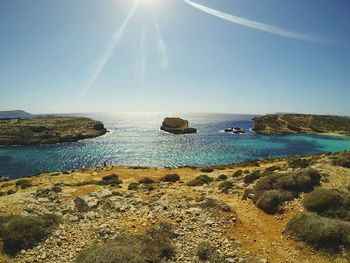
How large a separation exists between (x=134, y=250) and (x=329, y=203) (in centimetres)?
1340

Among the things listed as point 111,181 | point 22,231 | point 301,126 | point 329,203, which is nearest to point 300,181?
point 329,203

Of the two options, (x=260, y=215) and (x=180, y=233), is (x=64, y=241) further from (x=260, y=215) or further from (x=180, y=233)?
(x=260, y=215)

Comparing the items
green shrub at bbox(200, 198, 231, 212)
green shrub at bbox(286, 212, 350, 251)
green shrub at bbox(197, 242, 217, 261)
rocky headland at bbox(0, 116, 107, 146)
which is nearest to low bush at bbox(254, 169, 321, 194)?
green shrub at bbox(200, 198, 231, 212)

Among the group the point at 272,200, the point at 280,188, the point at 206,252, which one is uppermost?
the point at 280,188

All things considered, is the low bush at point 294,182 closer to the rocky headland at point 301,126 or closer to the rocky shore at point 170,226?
the rocky shore at point 170,226

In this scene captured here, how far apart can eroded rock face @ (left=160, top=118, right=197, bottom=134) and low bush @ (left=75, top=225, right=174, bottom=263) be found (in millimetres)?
141655

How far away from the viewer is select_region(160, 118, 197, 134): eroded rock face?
6303 inches

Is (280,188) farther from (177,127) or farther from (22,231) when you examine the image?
(177,127)

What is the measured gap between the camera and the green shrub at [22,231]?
14.7 m

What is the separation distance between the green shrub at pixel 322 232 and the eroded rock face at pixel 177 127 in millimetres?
140694

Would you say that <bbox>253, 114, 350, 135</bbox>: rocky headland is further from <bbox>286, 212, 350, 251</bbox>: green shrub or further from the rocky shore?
<bbox>286, 212, 350, 251</bbox>: green shrub

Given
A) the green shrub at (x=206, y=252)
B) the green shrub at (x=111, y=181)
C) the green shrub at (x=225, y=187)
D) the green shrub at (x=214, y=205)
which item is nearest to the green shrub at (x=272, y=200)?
the green shrub at (x=214, y=205)

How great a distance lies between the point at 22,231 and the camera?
15.5 metres

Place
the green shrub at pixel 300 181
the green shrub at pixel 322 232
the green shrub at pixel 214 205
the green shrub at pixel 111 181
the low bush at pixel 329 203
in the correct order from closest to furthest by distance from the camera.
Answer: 1. the green shrub at pixel 322 232
2. the low bush at pixel 329 203
3. the green shrub at pixel 214 205
4. the green shrub at pixel 300 181
5. the green shrub at pixel 111 181
